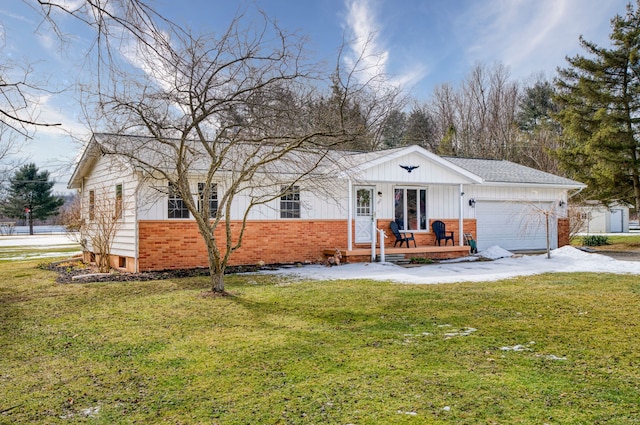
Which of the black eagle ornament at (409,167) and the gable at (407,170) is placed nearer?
the gable at (407,170)

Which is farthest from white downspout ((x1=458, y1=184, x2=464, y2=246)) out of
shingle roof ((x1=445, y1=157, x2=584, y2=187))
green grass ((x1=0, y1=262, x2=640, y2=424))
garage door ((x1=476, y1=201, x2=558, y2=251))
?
green grass ((x1=0, y1=262, x2=640, y2=424))

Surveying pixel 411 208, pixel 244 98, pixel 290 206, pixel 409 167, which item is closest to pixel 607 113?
pixel 411 208

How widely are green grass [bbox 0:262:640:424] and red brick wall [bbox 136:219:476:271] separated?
3.96 meters

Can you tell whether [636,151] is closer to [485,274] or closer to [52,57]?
[485,274]

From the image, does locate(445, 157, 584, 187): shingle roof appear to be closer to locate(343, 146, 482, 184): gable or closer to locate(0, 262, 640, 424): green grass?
locate(343, 146, 482, 184): gable

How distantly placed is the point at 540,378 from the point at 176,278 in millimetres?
9138

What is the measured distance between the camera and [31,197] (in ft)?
152

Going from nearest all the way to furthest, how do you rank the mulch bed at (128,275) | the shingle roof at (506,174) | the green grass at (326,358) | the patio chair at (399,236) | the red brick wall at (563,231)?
the green grass at (326,358) < the mulch bed at (128,275) < the patio chair at (399,236) < the shingle roof at (506,174) < the red brick wall at (563,231)

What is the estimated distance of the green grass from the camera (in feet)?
11.2

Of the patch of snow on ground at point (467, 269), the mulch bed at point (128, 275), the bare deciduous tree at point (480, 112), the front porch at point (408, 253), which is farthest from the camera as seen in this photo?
the bare deciduous tree at point (480, 112)

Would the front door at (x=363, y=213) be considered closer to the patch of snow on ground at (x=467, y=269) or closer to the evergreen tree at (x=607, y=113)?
the patch of snow on ground at (x=467, y=269)

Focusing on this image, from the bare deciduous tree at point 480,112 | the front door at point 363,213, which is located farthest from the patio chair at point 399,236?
the bare deciduous tree at point 480,112

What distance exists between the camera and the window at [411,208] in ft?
51.1

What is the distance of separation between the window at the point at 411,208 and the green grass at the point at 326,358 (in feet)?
23.5
